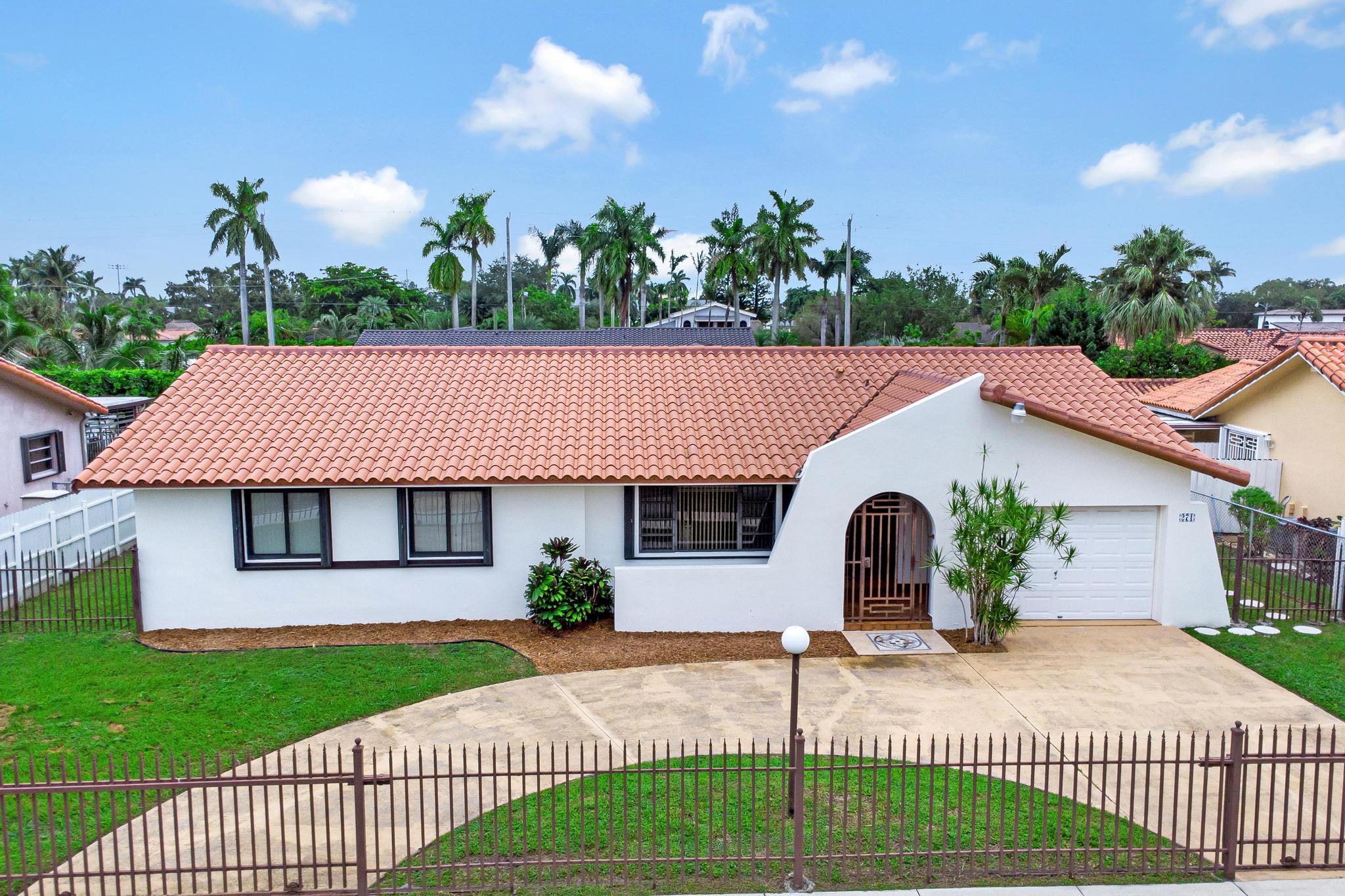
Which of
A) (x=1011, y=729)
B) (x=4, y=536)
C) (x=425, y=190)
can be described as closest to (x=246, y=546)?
(x=4, y=536)

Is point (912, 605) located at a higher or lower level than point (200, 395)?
lower

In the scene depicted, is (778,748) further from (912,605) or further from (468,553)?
(468,553)

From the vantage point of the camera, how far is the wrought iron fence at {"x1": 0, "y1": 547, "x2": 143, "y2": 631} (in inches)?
555

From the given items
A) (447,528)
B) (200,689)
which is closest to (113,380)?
(447,528)

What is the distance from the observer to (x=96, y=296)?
91.1m

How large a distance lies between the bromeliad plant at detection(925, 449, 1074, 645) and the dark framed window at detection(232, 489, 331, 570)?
9.79 meters

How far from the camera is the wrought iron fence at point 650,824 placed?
7027 mm

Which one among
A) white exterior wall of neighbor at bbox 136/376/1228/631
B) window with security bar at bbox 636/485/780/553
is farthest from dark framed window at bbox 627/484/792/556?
white exterior wall of neighbor at bbox 136/376/1228/631

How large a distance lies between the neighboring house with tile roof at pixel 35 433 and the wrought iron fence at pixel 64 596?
4641 millimetres

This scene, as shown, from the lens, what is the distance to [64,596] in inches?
626

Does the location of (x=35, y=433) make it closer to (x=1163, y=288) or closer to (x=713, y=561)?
(x=713, y=561)

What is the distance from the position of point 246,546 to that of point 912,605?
10822 mm

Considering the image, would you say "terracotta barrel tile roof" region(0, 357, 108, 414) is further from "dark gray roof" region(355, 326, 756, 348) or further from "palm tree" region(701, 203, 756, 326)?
"palm tree" region(701, 203, 756, 326)

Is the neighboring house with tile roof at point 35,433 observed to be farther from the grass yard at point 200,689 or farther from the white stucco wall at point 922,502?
the white stucco wall at point 922,502
